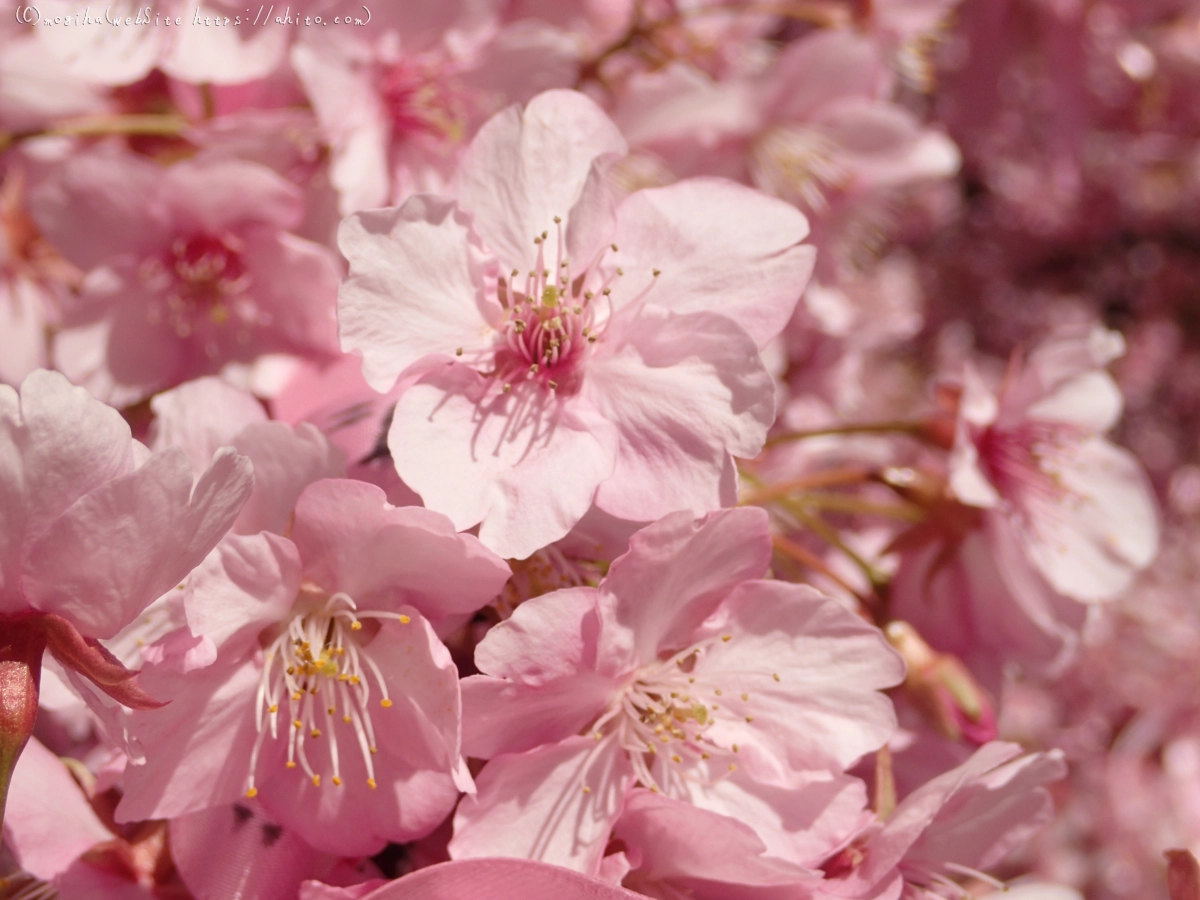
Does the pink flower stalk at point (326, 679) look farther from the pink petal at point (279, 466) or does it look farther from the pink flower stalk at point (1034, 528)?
the pink flower stalk at point (1034, 528)

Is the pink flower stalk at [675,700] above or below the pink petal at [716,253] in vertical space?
below

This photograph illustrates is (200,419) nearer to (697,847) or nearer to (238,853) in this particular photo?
(238,853)

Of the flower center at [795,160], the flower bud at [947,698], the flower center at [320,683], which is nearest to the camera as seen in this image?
the flower center at [320,683]

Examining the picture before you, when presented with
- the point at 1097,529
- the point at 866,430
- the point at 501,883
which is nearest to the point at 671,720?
the point at 501,883

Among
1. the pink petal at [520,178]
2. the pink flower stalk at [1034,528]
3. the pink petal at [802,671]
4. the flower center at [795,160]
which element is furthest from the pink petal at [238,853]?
the flower center at [795,160]

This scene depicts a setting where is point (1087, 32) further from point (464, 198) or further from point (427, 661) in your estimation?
point (427, 661)
